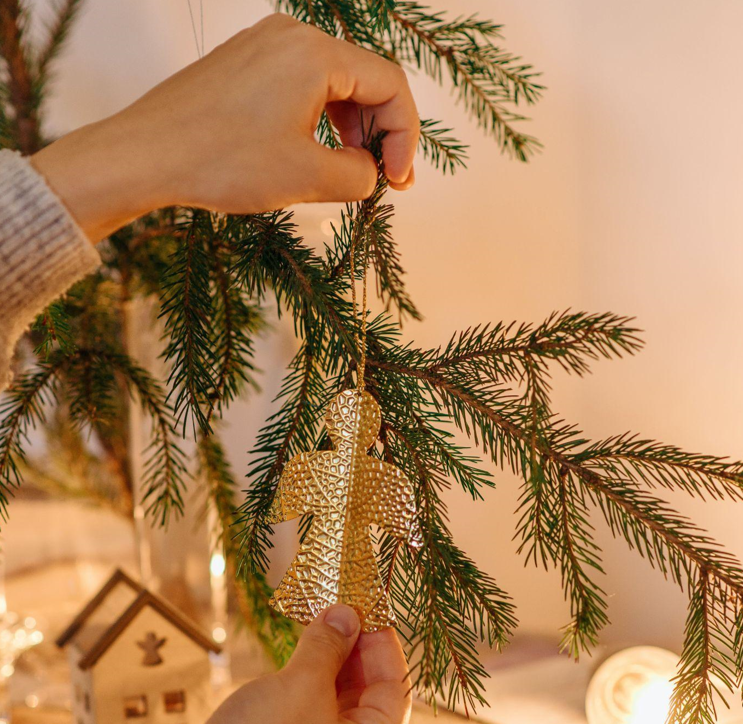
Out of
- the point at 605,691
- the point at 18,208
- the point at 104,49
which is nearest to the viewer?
the point at 18,208

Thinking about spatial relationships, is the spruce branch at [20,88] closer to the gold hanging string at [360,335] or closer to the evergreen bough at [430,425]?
the evergreen bough at [430,425]

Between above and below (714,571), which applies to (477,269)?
above

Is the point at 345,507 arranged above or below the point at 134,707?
above

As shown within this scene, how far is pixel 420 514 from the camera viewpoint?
39 cm

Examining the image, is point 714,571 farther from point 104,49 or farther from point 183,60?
point 104,49

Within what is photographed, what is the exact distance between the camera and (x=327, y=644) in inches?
15.7

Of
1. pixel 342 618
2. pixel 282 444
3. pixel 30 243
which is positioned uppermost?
pixel 30 243

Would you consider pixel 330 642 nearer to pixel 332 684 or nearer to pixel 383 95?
pixel 332 684

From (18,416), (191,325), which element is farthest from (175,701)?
(191,325)

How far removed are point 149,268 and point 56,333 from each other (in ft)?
0.91

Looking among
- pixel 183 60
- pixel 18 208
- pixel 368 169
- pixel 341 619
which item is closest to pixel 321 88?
pixel 368 169

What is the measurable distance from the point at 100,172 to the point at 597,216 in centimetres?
68

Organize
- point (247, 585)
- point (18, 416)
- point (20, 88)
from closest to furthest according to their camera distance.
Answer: point (18, 416) < point (247, 585) < point (20, 88)

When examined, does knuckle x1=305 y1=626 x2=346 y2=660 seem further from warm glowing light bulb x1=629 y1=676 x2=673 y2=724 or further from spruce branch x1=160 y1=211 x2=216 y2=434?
warm glowing light bulb x1=629 y1=676 x2=673 y2=724
